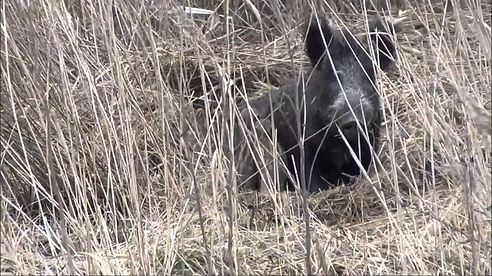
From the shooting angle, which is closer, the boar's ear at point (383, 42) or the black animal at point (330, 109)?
the boar's ear at point (383, 42)

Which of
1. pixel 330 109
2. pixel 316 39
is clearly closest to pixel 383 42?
pixel 330 109

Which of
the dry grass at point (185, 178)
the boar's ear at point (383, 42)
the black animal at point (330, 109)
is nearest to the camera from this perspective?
the dry grass at point (185, 178)

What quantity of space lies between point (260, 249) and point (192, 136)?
2.07 ft

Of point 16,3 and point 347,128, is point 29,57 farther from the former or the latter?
point 347,128

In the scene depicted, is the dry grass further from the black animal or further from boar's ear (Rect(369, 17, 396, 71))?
the black animal

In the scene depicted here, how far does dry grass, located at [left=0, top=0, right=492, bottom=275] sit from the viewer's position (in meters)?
2.96

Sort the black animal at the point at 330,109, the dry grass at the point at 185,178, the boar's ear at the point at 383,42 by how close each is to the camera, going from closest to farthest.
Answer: the dry grass at the point at 185,178
the boar's ear at the point at 383,42
the black animal at the point at 330,109

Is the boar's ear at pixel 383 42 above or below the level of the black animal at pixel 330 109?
above

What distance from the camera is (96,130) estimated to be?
3764mm

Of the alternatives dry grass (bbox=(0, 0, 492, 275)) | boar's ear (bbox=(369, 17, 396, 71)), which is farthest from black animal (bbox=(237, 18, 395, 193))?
dry grass (bbox=(0, 0, 492, 275))

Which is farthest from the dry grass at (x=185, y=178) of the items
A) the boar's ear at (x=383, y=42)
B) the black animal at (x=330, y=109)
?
the black animal at (x=330, y=109)

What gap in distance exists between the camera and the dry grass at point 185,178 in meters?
2.96

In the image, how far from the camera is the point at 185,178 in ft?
12.5

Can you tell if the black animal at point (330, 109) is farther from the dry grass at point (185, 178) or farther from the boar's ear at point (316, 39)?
the dry grass at point (185, 178)
